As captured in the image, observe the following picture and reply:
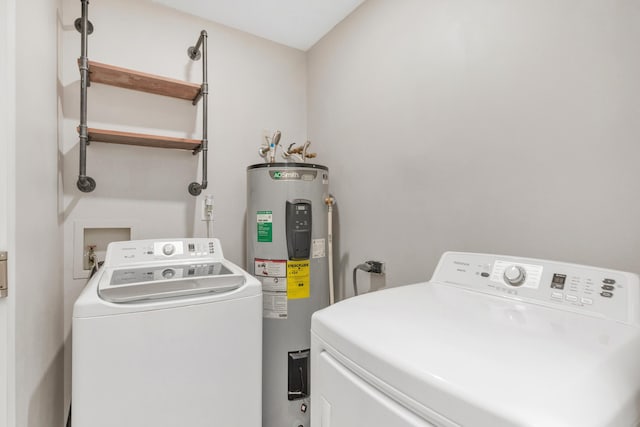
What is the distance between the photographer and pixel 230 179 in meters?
2.00

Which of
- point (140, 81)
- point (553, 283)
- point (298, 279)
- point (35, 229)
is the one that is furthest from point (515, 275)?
point (140, 81)

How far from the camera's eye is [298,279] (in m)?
1.58

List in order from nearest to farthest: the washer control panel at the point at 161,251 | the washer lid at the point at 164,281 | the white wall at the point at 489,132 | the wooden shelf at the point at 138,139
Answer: the white wall at the point at 489,132
the washer lid at the point at 164,281
the washer control panel at the point at 161,251
the wooden shelf at the point at 138,139

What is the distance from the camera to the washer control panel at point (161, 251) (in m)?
1.39

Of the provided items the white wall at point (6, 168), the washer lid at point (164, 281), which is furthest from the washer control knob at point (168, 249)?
the white wall at point (6, 168)

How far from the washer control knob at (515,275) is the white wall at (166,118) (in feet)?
5.07

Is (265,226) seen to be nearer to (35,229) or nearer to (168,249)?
(168,249)

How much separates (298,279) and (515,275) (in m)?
0.98

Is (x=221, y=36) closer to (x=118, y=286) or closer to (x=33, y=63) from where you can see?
(x=33, y=63)

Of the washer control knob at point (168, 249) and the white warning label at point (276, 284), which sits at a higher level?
the washer control knob at point (168, 249)

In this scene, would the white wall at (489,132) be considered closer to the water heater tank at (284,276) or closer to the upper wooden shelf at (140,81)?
the water heater tank at (284,276)

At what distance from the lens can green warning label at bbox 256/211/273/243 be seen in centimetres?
157

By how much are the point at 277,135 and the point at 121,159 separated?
0.87 meters

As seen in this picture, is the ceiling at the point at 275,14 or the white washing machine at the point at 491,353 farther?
the ceiling at the point at 275,14
